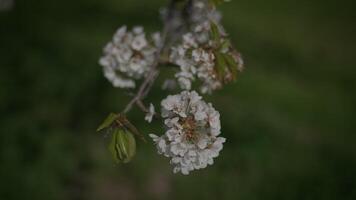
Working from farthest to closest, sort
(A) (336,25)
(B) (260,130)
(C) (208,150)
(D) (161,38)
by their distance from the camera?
(A) (336,25) → (B) (260,130) → (D) (161,38) → (C) (208,150)

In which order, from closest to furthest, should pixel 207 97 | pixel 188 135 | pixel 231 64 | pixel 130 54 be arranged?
pixel 188 135, pixel 231 64, pixel 130 54, pixel 207 97

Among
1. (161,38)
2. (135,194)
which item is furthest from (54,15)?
(161,38)

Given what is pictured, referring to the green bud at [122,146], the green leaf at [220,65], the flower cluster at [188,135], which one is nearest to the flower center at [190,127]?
the flower cluster at [188,135]

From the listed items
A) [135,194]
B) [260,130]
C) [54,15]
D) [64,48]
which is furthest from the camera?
[54,15]

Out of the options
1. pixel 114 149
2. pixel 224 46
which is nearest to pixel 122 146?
pixel 114 149

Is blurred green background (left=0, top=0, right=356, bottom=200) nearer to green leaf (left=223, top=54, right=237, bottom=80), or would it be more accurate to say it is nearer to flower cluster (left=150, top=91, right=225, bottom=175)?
green leaf (left=223, top=54, right=237, bottom=80)

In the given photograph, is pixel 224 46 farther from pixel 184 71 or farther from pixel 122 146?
pixel 122 146

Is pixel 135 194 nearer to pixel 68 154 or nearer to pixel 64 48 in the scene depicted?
pixel 68 154
